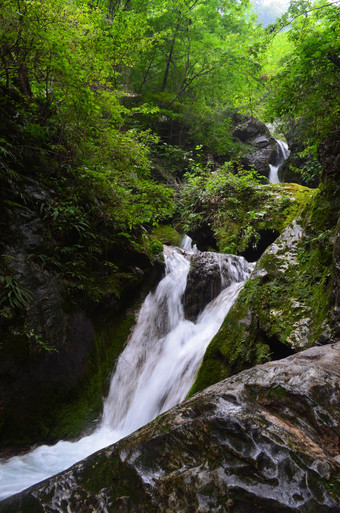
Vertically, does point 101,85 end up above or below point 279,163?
below

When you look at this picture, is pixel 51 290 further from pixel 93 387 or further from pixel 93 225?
pixel 93 387

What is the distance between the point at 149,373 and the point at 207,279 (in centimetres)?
271

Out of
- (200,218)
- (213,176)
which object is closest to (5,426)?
(200,218)

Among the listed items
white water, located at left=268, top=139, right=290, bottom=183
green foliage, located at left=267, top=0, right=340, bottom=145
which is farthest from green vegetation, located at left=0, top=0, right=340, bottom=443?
white water, located at left=268, top=139, right=290, bottom=183

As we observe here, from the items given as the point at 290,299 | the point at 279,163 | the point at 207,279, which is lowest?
the point at 207,279

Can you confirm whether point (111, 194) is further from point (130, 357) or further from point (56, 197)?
point (130, 357)

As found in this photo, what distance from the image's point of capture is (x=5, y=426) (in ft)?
13.3

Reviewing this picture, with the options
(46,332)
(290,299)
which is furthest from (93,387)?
(290,299)

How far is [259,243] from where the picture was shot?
836cm

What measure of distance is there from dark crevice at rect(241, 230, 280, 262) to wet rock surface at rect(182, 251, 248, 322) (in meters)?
1.16

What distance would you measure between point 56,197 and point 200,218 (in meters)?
5.53

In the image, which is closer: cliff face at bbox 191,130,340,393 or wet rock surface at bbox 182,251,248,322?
cliff face at bbox 191,130,340,393

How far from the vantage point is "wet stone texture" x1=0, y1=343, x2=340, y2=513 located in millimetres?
1315

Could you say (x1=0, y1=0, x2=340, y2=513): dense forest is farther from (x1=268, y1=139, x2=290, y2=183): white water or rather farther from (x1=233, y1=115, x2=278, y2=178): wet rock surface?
(x1=233, y1=115, x2=278, y2=178): wet rock surface
